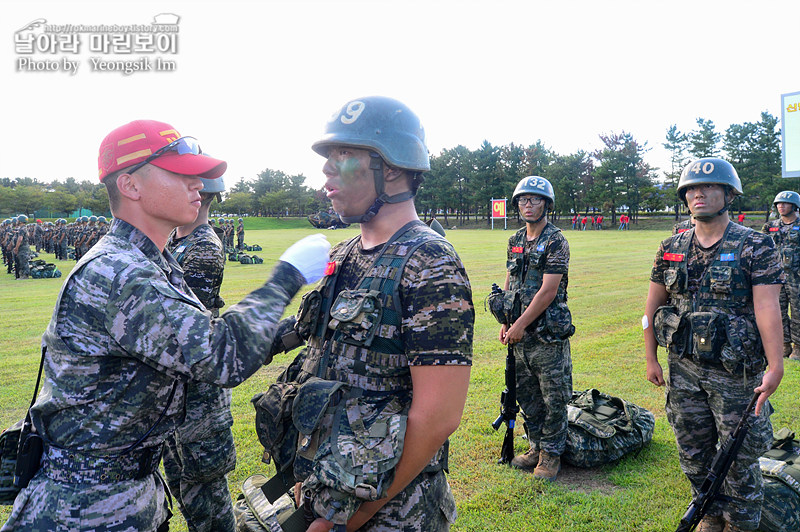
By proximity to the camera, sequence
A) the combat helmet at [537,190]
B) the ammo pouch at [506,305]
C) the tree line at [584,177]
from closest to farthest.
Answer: the ammo pouch at [506,305]
the combat helmet at [537,190]
the tree line at [584,177]

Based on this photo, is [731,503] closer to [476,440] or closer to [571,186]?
[476,440]

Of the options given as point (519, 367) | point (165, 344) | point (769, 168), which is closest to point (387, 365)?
point (165, 344)

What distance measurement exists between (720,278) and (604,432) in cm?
206

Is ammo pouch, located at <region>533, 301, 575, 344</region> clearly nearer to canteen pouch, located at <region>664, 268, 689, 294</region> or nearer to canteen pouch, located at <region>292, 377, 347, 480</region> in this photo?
canteen pouch, located at <region>664, 268, 689, 294</region>

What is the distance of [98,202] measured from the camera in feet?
250

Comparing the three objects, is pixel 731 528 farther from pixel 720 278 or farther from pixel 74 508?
pixel 74 508

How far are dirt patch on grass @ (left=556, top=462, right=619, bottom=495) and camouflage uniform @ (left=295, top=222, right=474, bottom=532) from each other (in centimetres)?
298

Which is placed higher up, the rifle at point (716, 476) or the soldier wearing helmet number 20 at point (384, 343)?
the soldier wearing helmet number 20 at point (384, 343)

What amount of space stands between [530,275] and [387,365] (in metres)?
3.67

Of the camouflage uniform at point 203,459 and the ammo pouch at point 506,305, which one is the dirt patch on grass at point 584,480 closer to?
the ammo pouch at point 506,305

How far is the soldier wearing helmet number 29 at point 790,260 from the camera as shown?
8.44 meters

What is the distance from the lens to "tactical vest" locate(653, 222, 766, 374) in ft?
12.0

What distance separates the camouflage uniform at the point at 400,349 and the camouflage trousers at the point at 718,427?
2.67m

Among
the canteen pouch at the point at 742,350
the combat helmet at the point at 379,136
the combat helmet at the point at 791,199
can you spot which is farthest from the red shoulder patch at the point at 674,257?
the combat helmet at the point at 791,199
